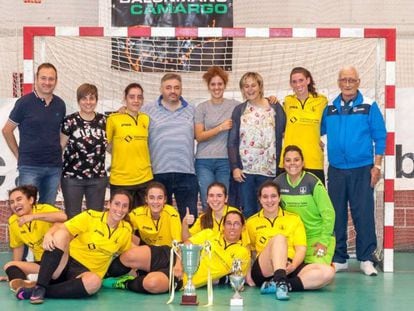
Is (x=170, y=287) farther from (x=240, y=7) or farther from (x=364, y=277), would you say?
(x=240, y=7)

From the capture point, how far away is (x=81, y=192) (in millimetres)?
7316

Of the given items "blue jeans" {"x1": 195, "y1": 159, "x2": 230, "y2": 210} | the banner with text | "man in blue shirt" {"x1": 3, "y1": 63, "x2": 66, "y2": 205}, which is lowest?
"blue jeans" {"x1": 195, "y1": 159, "x2": 230, "y2": 210}

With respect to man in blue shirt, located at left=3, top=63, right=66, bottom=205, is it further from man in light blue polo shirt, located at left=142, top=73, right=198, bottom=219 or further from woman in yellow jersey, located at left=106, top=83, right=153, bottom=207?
man in light blue polo shirt, located at left=142, top=73, right=198, bottom=219

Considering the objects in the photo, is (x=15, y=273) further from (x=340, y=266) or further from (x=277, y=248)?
(x=340, y=266)

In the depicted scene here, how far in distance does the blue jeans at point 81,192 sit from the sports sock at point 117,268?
21.0 inches

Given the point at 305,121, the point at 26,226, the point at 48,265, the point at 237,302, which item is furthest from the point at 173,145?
the point at 237,302

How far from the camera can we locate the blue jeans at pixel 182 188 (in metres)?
7.50

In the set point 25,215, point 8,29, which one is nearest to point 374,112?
point 25,215

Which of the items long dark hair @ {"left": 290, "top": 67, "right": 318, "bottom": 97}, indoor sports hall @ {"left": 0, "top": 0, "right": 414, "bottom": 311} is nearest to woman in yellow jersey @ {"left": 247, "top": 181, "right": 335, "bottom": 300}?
indoor sports hall @ {"left": 0, "top": 0, "right": 414, "bottom": 311}

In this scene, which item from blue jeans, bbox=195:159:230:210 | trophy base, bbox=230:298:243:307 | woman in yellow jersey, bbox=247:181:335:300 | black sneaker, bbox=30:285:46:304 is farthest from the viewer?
blue jeans, bbox=195:159:230:210

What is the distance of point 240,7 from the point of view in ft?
30.3

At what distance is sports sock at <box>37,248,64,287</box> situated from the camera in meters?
6.42

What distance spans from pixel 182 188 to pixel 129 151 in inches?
21.3

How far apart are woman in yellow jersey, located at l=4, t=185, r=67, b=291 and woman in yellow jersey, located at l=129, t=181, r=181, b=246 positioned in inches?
24.4
